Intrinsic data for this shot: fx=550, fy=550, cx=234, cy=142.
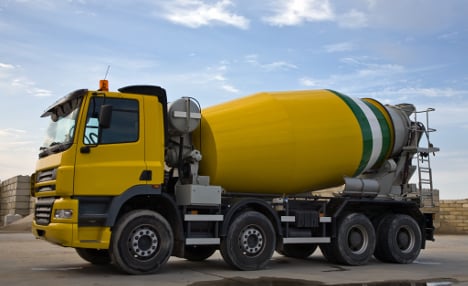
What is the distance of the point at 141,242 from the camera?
923cm

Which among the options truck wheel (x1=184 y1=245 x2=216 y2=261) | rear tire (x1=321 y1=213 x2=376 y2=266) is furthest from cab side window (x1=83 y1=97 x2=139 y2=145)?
rear tire (x1=321 y1=213 x2=376 y2=266)

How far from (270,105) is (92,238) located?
442cm

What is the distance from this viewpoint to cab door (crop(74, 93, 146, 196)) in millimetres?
8945

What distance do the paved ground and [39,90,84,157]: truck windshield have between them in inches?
84.8

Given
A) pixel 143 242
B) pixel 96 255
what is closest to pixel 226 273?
pixel 143 242

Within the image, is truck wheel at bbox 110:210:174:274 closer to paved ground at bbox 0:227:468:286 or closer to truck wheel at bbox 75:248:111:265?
paved ground at bbox 0:227:468:286

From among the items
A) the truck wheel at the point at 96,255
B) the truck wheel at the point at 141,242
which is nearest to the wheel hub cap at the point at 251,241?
the truck wheel at the point at 141,242

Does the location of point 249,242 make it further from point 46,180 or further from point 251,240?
point 46,180

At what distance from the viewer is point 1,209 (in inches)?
1594

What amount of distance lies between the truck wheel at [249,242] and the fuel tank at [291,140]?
76 cm

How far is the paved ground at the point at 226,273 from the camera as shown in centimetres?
874

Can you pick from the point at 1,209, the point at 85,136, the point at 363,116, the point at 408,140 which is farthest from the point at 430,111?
the point at 1,209

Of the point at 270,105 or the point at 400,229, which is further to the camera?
the point at 400,229

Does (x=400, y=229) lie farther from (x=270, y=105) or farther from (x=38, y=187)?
(x=38, y=187)
